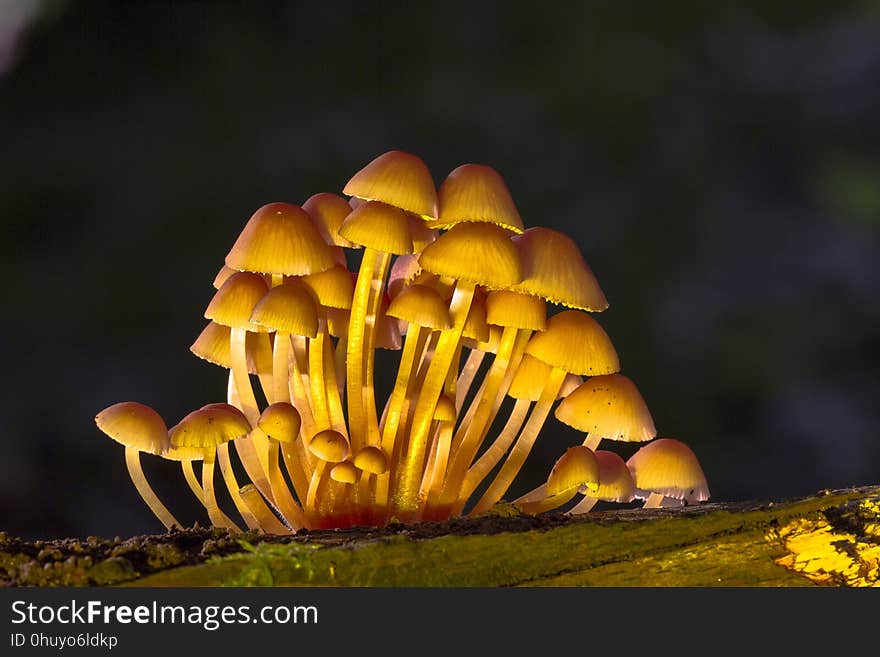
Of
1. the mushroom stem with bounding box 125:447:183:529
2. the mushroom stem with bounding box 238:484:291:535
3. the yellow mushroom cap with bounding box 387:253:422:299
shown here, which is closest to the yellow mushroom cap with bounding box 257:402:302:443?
the mushroom stem with bounding box 238:484:291:535

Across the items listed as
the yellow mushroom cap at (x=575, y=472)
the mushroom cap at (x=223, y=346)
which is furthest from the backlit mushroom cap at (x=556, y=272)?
the mushroom cap at (x=223, y=346)

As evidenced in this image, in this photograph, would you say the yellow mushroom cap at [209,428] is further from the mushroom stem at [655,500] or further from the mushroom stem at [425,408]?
the mushroom stem at [655,500]

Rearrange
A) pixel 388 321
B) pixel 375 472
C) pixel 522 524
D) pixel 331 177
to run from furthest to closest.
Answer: pixel 331 177 → pixel 388 321 → pixel 375 472 → pixel 522 524

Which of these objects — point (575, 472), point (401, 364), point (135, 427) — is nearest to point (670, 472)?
point (575, 472)

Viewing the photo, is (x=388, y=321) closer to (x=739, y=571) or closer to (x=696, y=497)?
(x=696, y=497)

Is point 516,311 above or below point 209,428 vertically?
above

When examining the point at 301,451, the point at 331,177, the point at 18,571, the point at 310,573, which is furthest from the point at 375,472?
the point at 331,177

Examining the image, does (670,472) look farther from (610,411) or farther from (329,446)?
(329,446)
